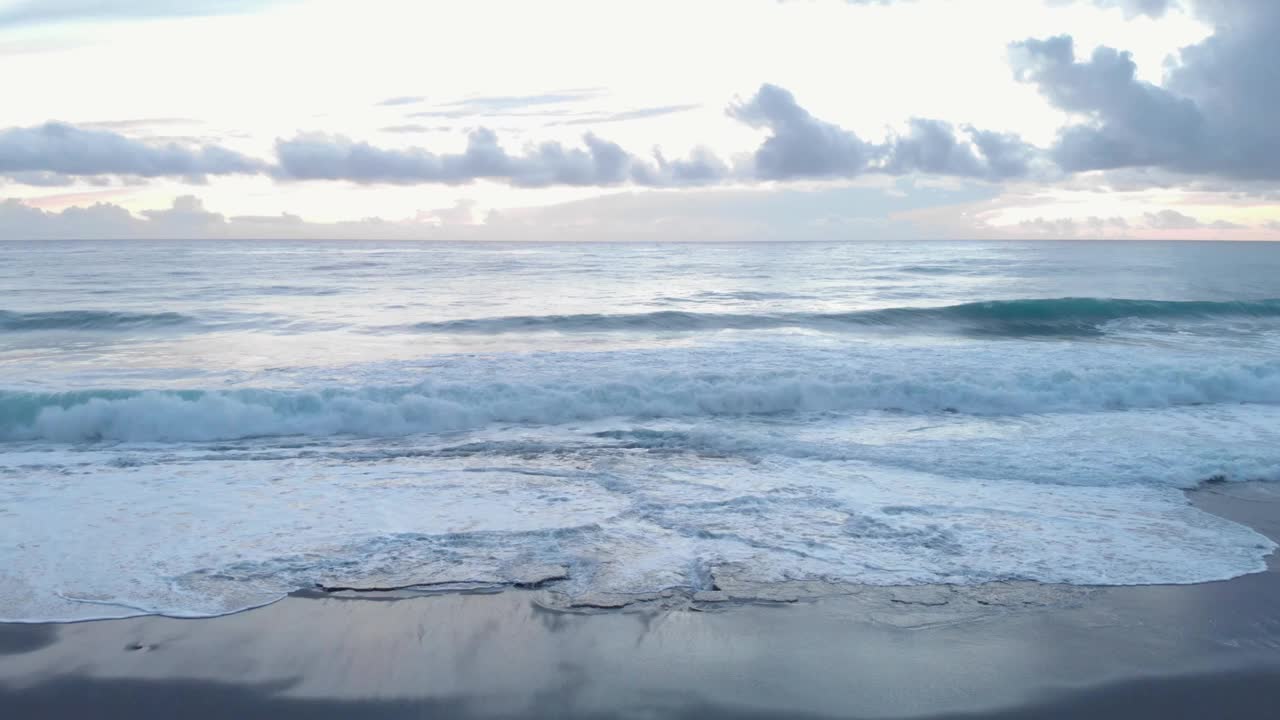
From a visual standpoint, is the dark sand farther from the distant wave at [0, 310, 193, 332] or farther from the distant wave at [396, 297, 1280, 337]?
the distant wave at [0, 310, 193, 332]

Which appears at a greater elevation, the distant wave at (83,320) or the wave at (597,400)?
the distant wave at (83,320)

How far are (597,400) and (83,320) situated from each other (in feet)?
48.1

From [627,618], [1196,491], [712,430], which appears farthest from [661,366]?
[627,618]

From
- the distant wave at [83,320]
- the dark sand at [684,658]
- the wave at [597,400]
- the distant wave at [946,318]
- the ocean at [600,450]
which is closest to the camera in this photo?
the dark sand at [684,658]

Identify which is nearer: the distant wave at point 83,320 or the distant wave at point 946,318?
the distant wave at point 83,320

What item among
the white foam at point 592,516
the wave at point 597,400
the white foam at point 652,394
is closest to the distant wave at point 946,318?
the white foam at point 652,394

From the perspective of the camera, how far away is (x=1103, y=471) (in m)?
8.85

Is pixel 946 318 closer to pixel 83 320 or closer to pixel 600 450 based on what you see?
pixel 600 450

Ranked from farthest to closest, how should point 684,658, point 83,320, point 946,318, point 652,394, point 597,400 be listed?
1. point 946,318
2. point 83,320
3. point 652,394
4. point 597,400
5. point 684,658

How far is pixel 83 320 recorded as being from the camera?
20.0 m

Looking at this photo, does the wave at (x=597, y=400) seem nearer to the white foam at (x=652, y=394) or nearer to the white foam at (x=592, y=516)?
the white foam at (x=652, y=394)

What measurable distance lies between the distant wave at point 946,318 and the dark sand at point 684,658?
14.1m

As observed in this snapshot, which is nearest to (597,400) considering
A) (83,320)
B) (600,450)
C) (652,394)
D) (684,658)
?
(652,394)

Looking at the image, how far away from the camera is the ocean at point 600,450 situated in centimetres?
627
